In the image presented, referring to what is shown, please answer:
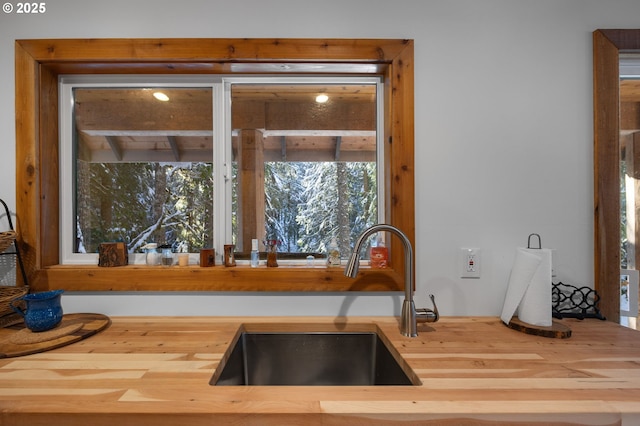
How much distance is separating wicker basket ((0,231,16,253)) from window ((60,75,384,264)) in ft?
0.81

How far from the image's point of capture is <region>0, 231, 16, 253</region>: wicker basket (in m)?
1.12

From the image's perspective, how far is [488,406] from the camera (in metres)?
0.68

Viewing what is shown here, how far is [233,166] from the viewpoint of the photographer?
1.42 metres

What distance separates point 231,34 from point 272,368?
1388 mm

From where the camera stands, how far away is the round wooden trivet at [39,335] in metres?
0.99

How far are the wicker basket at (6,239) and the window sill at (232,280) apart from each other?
0.56 ft

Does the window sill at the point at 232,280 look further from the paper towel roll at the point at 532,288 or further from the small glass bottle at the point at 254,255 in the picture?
the paper towel roll at the point at 532,288

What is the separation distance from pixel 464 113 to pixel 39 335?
180 cm


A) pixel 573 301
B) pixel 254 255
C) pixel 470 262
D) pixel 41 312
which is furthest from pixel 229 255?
pixel 573 301

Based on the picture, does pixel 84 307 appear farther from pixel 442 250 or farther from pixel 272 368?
pixel 442 250

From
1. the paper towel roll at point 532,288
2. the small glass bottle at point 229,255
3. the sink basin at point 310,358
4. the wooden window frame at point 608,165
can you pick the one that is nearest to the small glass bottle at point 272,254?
the small glass bottle at point 229,255

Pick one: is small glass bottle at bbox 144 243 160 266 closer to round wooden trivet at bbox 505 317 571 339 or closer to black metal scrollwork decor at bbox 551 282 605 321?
round wooden trivet at bbox 505 317 571 339

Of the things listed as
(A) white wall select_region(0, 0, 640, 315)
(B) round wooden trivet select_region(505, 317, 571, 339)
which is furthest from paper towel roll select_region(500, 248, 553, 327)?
(A) white wall select_region(0, 0, 640, 315)

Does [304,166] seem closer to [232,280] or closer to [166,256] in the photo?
[232,280]
